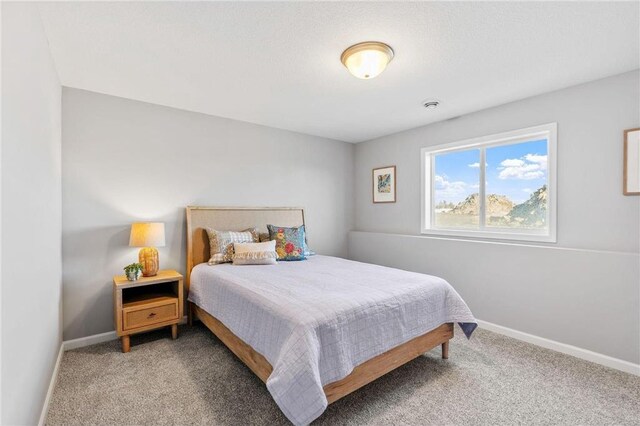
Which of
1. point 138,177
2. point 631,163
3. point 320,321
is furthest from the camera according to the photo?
point 138,177

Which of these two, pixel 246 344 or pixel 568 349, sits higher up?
pixel 246 344

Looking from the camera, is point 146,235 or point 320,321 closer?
point 320,321

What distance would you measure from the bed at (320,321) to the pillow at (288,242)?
15.4 inches

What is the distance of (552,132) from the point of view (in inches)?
111

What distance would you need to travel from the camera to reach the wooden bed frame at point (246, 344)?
186 cm

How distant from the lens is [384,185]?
4496 millimetres

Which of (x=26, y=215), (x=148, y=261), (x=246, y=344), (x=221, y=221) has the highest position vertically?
(x=26, y=215)

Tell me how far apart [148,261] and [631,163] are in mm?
4270

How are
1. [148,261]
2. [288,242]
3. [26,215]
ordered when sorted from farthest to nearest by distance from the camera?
[288,242]
[148,261]
[26,215]

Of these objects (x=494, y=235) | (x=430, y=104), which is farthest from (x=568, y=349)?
(x=430, y=104)

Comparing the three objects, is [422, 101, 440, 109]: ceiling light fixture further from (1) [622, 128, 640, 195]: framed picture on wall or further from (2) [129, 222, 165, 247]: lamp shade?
(2) [129, 222, 165, 247]: lamp shade

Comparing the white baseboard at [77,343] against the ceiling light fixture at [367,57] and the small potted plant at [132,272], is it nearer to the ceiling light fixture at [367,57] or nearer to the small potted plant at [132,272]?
the small potted plant at [132,272]

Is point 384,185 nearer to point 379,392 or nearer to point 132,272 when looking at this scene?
point 379,392

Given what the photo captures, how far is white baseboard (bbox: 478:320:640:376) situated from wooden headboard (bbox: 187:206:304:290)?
8.94 feet
